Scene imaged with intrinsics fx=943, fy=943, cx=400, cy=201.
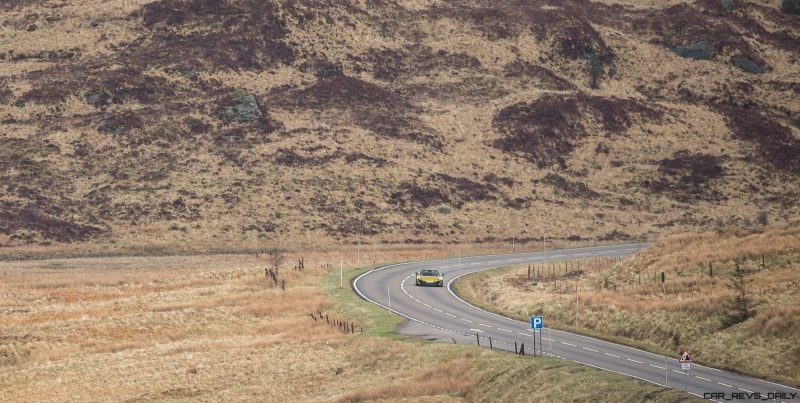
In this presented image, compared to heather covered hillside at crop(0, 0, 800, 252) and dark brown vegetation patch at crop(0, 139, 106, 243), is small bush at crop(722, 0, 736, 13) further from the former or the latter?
dark brown vegetation patch at crop(0, 139, 106, 243)

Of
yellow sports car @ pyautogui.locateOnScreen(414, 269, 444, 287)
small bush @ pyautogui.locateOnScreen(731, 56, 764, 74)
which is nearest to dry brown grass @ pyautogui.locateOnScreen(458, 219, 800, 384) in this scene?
yellow sports car @ pyautogui.locateOnScreen(414, 269, 444, 287)

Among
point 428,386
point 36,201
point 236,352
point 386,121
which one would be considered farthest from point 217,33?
point 428,386

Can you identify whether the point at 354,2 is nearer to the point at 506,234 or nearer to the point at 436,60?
the point at 436,60

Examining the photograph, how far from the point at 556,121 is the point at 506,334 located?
8903 cm

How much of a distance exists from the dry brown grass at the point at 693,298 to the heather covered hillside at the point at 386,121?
40.4 m

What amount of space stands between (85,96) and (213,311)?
74136mm

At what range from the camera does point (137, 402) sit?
121 ft

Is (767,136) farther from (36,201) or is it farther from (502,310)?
(36,201)

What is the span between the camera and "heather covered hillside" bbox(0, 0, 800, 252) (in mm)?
105188

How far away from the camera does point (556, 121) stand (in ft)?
423

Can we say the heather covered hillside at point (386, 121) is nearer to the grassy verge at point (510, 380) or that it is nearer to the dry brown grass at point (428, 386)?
the grassy verge at point (510, 380)

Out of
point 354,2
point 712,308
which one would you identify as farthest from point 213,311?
point 354,2

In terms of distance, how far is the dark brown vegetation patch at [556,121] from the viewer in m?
125

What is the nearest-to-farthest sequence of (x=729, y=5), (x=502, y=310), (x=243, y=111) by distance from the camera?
(x=502, y=310)
(x=243, y=111)
(x=729, y=5)
